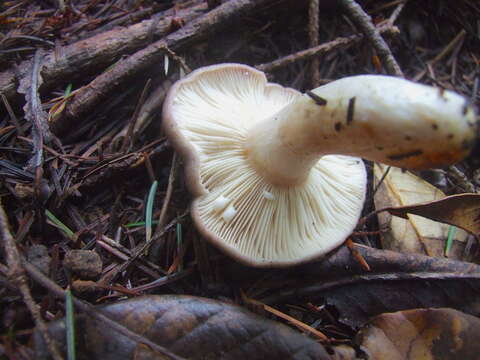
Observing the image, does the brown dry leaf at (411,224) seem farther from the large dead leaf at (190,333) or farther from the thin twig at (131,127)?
the thin twig at (131,127)

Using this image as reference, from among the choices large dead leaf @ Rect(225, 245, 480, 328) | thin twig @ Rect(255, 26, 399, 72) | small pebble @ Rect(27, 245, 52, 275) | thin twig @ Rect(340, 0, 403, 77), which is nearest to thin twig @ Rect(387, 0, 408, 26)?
thin twig @ Rect(255, 26, 399, 72)

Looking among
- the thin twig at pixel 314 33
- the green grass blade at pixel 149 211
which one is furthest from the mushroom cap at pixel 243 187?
the thin twig at pixel 314 33

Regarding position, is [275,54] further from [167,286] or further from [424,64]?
[167,286]

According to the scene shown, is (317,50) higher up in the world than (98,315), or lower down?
higher up

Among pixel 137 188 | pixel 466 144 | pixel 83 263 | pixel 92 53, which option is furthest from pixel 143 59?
pixel 466 144

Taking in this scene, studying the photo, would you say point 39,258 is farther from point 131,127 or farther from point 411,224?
point 411,224

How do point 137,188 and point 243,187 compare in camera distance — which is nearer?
point 243,187

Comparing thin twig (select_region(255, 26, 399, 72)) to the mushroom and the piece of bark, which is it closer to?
the mushroom
